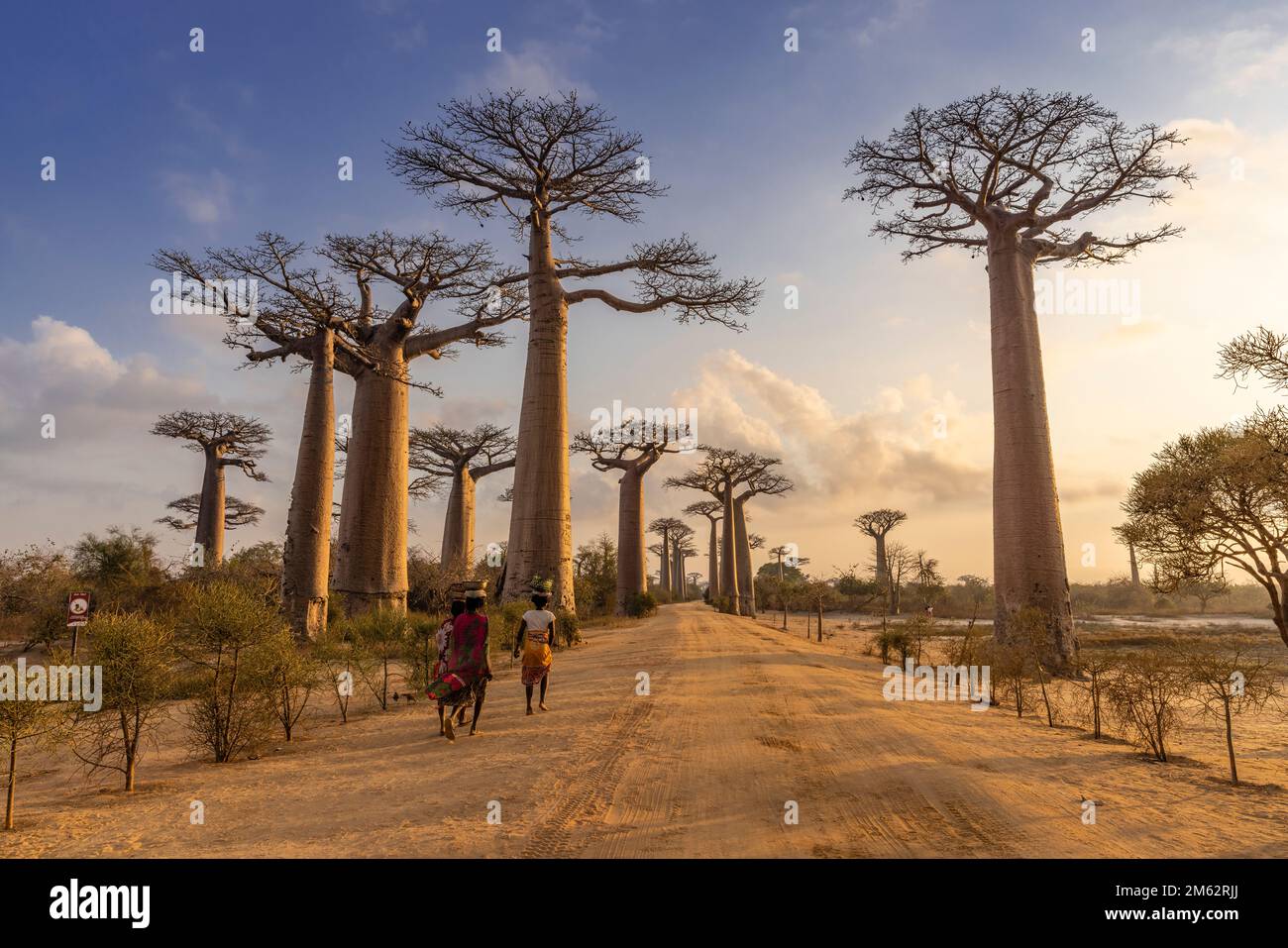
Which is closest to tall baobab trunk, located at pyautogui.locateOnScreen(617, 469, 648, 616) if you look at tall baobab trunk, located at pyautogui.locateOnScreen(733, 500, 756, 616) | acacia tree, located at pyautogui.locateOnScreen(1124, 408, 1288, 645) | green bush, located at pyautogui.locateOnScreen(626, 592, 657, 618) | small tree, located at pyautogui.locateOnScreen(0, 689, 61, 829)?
green bush, located at pyautogui.locateOnScreen(626, 592, 657, 618)

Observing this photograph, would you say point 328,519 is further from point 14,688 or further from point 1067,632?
point 1067,632

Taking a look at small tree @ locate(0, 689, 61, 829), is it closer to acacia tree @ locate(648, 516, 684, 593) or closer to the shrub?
the shrub

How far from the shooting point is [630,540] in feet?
111

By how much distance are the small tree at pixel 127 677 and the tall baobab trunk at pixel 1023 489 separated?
1212 centimetres

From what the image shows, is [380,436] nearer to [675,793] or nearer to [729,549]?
[675,793]

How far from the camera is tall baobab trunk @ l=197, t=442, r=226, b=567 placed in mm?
24453

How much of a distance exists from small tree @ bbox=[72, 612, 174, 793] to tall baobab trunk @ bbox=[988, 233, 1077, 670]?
12.1 meters

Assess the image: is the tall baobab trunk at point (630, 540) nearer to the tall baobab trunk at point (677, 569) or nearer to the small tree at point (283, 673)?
the small tree at point (283, 673)

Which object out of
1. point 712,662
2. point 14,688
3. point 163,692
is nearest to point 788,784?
point 163,692

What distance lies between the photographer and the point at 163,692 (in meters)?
4.70

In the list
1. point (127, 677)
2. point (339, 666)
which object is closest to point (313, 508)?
point (339, 666)

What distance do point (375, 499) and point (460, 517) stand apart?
541 inches

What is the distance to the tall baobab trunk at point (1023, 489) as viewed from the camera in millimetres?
11828
